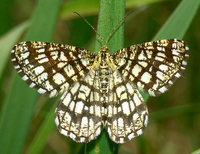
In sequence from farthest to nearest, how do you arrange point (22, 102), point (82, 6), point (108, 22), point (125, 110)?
point (82, 6), point (22, 102), point (125, 110), point (108, 22)

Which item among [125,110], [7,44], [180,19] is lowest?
[125,110]

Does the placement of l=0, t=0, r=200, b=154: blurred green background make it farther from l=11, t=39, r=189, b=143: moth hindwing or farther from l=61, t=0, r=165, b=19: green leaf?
l=11, t=39, r=189, b=143: moth hindwing

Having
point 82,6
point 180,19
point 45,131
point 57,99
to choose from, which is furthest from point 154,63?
point 82,6

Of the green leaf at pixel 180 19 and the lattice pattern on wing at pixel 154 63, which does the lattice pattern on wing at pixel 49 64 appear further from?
the green leaf at pixel 180 19

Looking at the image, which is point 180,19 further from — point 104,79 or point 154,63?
point 104,79

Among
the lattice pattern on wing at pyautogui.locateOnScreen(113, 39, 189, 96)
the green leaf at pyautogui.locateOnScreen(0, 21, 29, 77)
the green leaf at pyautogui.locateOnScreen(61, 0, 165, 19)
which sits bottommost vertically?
the lattice pattern on wing at pyautogui.locateOnScreen(113, 39, 189, 96)

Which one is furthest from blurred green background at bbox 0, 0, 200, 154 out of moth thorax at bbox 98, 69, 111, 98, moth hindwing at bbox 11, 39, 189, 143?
moth thorax at bbox 98, 69, 111, 98

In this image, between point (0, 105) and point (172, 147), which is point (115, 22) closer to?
point (0, 105)
